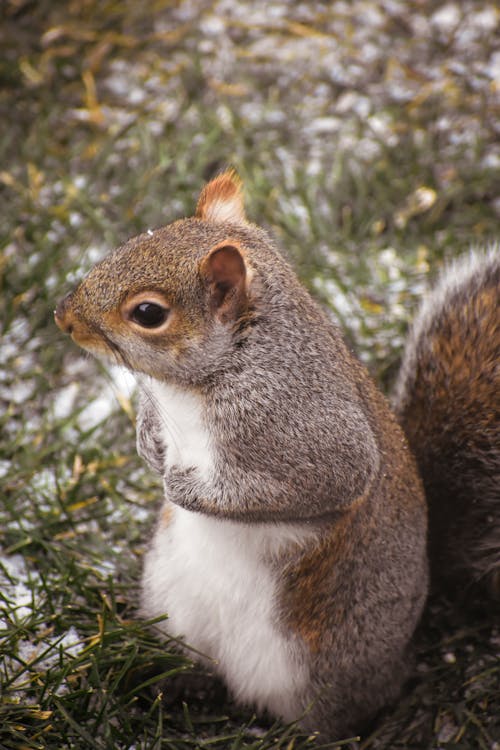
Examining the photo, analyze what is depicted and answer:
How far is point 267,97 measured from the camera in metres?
3.12

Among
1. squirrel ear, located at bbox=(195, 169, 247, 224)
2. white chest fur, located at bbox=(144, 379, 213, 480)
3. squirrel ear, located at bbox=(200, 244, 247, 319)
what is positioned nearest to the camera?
squirrel ear, located at bbox=(200, 244, 247, 319)

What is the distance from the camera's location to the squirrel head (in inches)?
55.8

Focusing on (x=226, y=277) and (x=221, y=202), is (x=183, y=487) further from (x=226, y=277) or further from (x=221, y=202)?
(x=221, y=202)

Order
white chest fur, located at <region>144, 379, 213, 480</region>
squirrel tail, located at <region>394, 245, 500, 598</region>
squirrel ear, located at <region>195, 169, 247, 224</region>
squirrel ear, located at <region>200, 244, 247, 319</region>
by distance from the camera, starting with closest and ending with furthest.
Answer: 1. squirrel ear, located at <region>200, 244, 247, 319</region>
2. white chest fur, located at <region>144, 379, 213, 480</region>
3. squirrel ear, located at <region>195, 169, 247, 224</region>
4. squirrel tail, located at <region>394, 245, 500, 598</region>

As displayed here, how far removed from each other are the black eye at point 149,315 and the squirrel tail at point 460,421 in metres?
0.66

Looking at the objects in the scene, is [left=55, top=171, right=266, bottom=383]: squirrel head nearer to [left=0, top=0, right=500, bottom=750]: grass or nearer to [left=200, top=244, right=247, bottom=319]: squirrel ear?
[left=200, top=244, right=247, bottom=319]: squirrel ear

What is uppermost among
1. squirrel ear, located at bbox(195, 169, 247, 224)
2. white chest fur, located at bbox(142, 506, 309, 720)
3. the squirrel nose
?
squirrel ear, located at bbox(195, 169, 247, 224)

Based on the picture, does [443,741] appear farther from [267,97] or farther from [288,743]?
[267,97]

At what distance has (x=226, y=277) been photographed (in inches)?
55.9

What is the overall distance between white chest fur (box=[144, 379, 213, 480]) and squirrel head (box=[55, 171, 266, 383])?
0.16 feet

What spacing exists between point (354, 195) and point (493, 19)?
874 mm

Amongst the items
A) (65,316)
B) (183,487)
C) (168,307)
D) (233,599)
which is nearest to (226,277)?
(168,307)

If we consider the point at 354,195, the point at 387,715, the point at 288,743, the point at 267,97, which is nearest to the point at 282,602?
the point at 288,743

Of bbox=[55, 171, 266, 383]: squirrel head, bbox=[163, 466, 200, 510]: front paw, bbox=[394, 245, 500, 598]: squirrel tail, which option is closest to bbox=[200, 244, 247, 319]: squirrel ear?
bbox=[55, 171, 266, 383]: squirrel head
